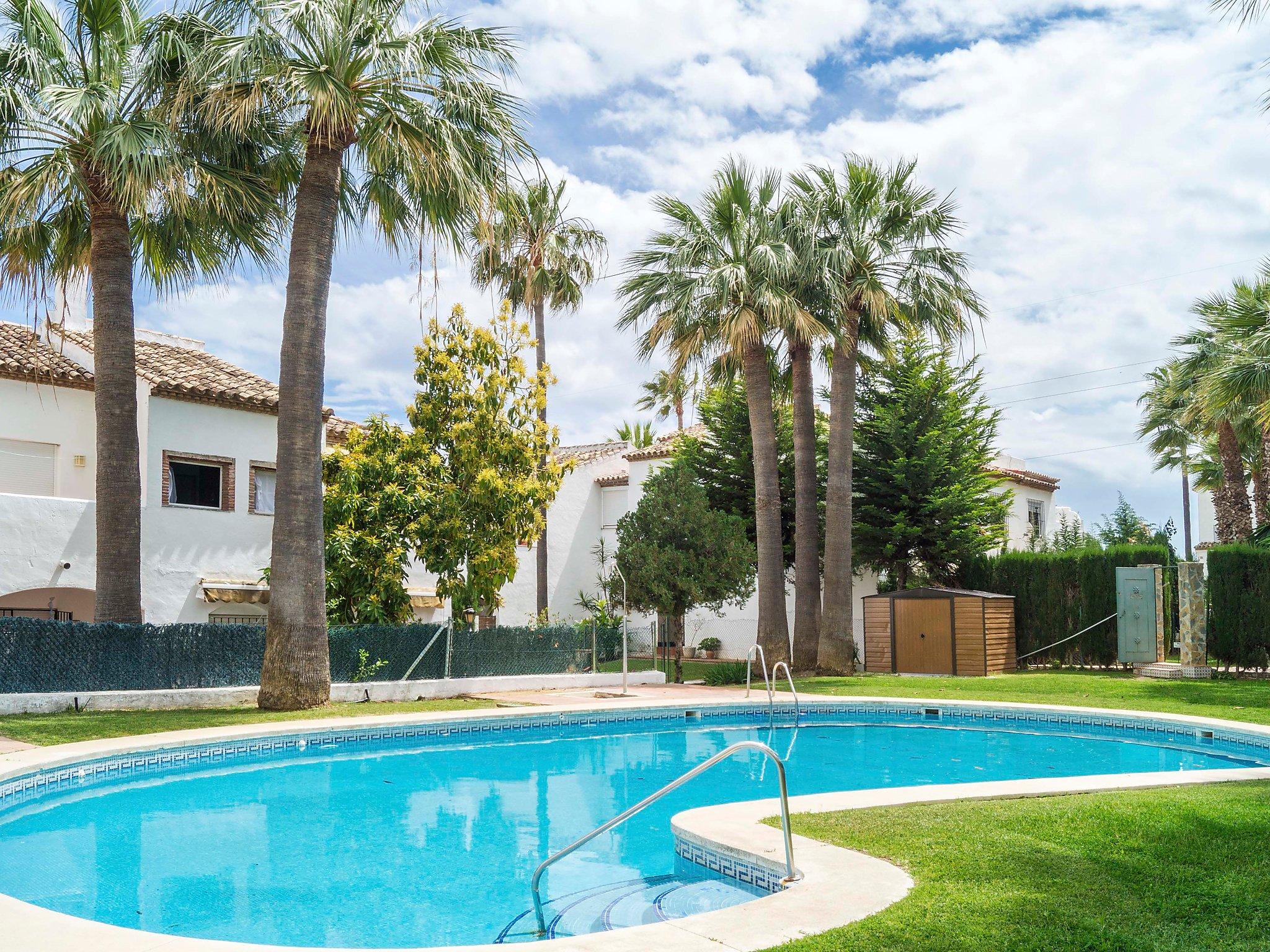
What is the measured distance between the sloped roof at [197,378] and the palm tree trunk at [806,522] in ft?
35.1

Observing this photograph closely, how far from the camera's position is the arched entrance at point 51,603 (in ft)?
64.5

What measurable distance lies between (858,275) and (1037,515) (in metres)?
19.5

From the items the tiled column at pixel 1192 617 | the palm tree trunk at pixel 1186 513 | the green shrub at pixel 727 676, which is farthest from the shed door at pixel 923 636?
the palm tree trunk at pixel 1186 513

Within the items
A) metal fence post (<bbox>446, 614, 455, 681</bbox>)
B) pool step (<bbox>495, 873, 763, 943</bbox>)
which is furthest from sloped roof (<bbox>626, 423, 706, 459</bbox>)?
pool step (<bbox>495, 873, 763, 943</bbox>)

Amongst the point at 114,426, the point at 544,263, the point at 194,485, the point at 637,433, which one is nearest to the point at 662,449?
the point at 544,263

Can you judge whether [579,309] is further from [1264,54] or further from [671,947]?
[671,947]

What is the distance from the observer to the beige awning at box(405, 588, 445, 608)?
80.2 feet

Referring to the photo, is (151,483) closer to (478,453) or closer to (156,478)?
(156,478)

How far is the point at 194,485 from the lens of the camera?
69.9 ft

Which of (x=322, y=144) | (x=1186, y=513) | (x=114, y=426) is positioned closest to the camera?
(x=322, y=144)

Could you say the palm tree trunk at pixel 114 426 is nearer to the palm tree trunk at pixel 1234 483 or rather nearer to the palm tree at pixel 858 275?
the palm tree at pixel 858 275

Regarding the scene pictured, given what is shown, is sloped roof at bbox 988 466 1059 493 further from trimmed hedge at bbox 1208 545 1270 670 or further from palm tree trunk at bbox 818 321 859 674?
palm tree trunk at bbox 818 321 859 674

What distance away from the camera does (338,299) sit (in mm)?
16438

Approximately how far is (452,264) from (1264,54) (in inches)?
406
